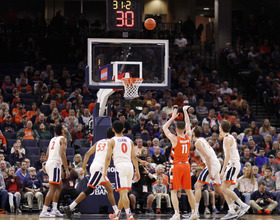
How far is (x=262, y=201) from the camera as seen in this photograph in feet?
51.7

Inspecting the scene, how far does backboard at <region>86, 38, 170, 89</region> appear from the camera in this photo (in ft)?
44.5

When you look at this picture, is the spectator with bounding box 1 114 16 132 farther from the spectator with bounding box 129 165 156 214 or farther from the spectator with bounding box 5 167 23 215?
the spectator with bounding box 129 165 156 214

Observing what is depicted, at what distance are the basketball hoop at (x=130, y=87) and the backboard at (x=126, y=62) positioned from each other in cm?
12

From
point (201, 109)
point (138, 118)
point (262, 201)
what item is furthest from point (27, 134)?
point (262, 201)

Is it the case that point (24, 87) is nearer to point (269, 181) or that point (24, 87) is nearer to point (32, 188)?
point (32, 188)

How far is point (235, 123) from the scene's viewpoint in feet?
62.7

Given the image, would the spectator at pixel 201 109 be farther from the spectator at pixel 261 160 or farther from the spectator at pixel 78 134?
the spectator at pixel 78 134

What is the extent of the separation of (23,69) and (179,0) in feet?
34.9

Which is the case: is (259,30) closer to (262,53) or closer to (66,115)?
(262,53)

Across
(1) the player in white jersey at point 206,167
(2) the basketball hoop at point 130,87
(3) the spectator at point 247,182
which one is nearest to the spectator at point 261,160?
(3) the spectator at point 247,182

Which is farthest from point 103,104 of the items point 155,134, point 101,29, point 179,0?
point 179,0

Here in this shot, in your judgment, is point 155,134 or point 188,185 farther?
point 155,134

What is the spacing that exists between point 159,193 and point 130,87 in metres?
3.37

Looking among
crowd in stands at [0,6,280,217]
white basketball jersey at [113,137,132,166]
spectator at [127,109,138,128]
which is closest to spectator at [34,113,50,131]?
crowd in stands at [0,6,280,217]
